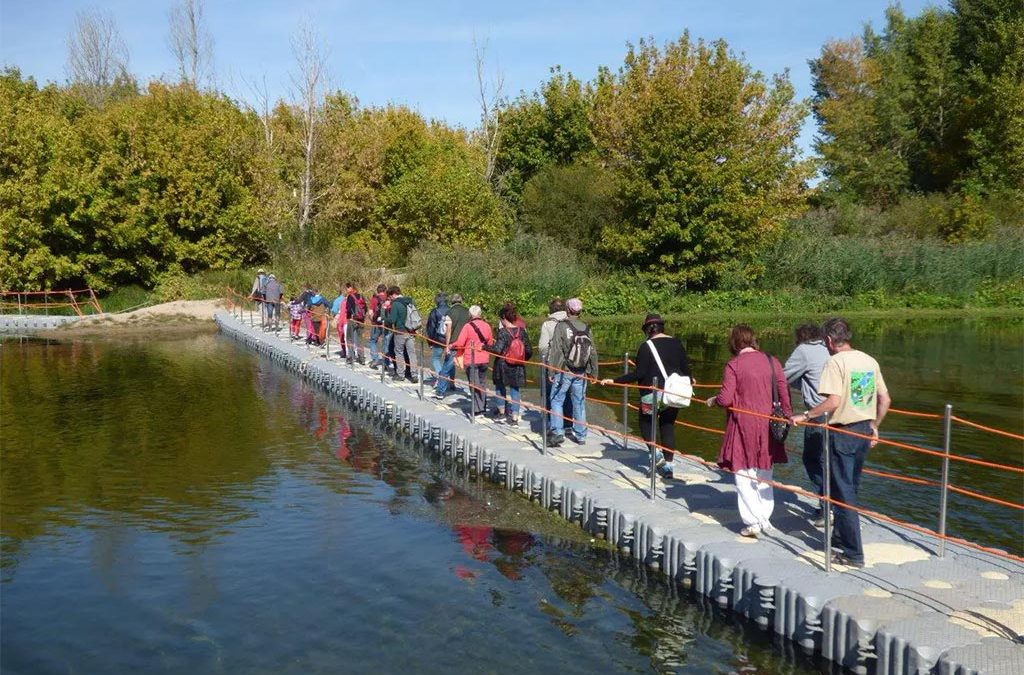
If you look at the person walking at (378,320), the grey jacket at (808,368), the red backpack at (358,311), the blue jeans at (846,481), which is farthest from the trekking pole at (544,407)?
the red backpack at (358,311)

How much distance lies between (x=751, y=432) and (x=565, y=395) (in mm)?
4457

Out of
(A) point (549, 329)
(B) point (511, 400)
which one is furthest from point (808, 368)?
(B) point (511, 400)

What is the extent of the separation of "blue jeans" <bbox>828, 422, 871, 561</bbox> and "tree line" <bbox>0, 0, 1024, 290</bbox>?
109 ft

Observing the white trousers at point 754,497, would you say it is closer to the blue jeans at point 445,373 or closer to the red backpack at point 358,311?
the blue jeans at point 445,373

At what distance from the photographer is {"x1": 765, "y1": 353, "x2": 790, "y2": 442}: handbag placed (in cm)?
870

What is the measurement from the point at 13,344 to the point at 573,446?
960 inches

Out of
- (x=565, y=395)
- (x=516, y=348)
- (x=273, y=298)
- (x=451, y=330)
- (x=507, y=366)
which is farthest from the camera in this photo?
(x=273, y=298)

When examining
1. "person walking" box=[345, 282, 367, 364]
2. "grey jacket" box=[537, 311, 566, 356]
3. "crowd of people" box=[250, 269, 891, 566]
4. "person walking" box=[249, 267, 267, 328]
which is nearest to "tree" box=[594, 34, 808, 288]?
"person walking" box=[249, 267, 267, 328]

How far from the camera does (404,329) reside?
18922mm

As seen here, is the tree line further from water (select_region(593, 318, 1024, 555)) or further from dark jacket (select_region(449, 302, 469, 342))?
dark jacket (select_region(449, 302, 469, 342))

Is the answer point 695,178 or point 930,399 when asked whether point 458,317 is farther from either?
point 695,178

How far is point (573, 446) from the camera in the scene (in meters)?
13.2

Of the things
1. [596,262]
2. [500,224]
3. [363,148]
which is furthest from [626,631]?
[363,148]

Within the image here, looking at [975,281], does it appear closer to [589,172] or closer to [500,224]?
[589,172]
